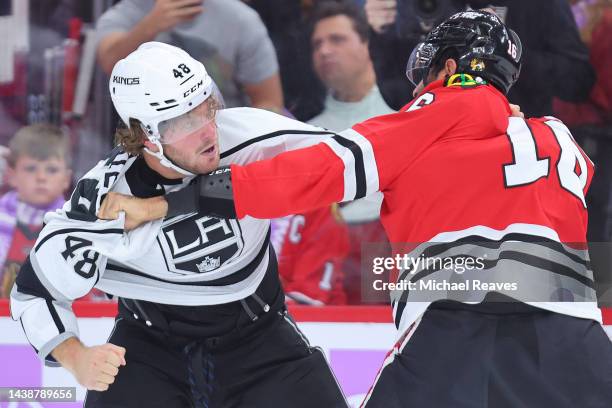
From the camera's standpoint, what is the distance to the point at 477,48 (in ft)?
6.89

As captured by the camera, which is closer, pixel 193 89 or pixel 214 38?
pixel 193 89

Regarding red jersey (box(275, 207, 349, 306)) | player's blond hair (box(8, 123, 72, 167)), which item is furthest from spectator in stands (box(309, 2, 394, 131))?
player's blond hair (box(8, 123, 72, 167))

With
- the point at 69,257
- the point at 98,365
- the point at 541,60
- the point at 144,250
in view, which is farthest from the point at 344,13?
the point at 98,365

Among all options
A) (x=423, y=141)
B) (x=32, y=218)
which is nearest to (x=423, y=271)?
(x=423, y=141)

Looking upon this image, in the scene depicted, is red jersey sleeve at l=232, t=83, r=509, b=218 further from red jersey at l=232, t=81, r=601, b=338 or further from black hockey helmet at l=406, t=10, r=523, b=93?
black hockey helmet at l=406, t=10, r=523, b=93

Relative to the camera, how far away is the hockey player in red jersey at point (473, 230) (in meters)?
1.90

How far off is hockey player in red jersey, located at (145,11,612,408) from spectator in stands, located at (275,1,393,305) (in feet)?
4.44

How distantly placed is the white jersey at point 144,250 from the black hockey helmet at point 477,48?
1.13 feet

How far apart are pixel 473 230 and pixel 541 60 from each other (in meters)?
1.65

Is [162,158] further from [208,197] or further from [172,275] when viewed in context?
[172,275]

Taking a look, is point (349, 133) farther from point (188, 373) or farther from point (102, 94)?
point (102, 94)

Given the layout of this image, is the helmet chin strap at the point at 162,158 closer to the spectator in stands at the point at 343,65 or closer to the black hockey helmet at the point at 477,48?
the black hockey helmet at the point at 477,48

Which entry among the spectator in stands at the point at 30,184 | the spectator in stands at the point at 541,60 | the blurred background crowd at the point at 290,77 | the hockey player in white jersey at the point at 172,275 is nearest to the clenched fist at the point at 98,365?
the hockey player in white jersey at the point at 172,275

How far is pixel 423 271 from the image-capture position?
2.01 metres
